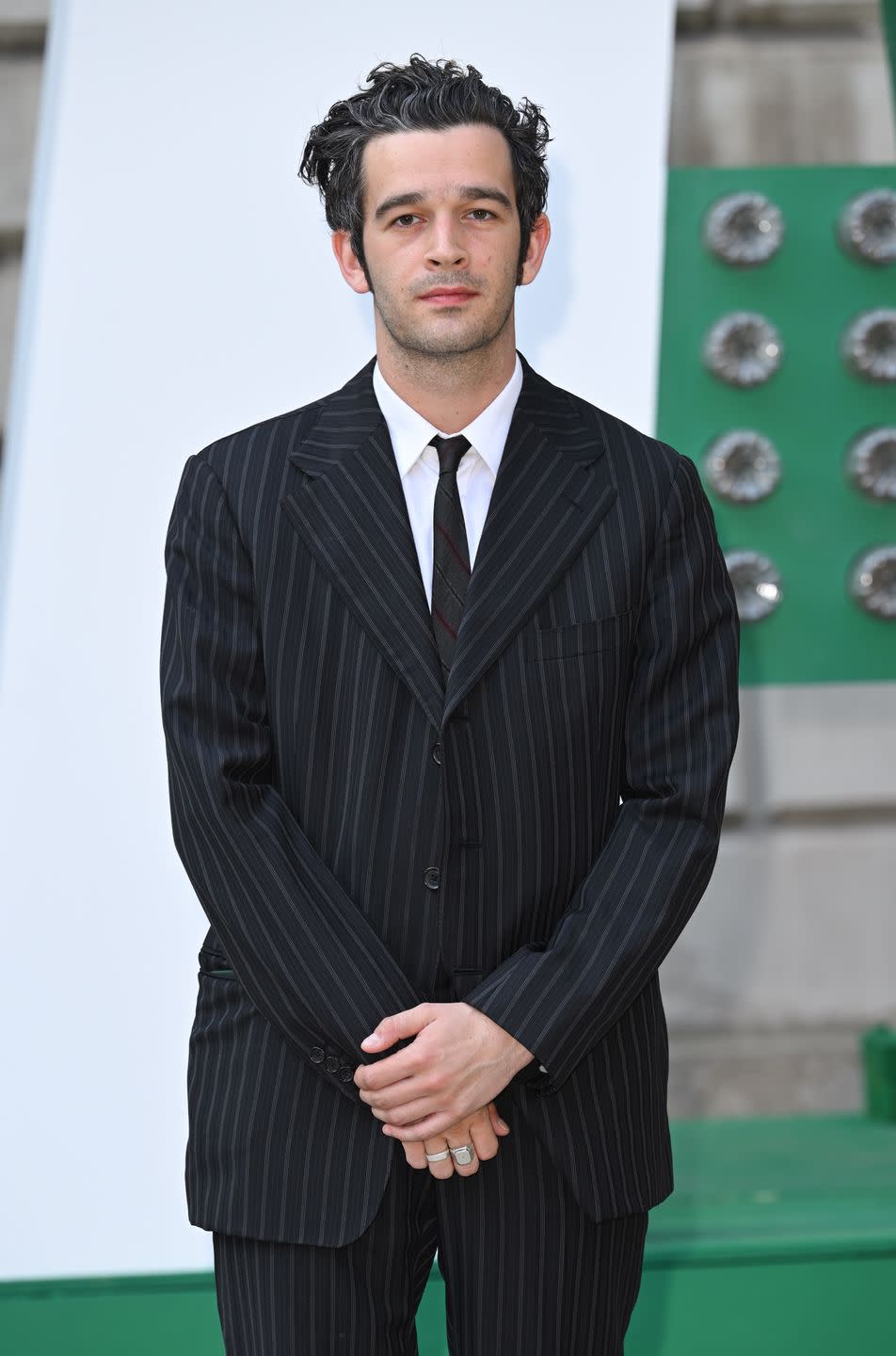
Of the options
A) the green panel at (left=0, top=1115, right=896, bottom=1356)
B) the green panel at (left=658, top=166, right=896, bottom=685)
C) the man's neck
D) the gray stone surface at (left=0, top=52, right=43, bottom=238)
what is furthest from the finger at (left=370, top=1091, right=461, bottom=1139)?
the gray stone surface at (left=0, top=52, right=43, bottom=238)

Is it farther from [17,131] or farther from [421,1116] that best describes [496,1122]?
[17,131]


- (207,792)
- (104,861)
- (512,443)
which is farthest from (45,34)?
(207,792)

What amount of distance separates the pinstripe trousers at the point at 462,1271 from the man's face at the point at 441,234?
0.71 meters

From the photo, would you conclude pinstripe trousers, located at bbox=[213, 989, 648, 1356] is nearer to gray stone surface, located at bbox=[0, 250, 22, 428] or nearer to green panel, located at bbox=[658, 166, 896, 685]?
green panel, located at bbox=[658, 166, 896, 685]

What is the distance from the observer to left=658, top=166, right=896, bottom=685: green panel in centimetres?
320

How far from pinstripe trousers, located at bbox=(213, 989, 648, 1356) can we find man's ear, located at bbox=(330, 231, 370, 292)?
2.66 ft

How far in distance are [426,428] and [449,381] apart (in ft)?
0.18

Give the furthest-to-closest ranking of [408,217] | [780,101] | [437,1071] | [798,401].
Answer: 1. [780,101]
2. [798,401]
3. [408,217]
4. [437,1071]

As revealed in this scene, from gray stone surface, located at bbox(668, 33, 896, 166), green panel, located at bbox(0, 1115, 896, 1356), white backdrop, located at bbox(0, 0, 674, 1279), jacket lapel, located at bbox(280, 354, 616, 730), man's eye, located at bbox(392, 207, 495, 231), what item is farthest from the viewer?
gray stone surface, located at bbox(668, 33, 896, 166)

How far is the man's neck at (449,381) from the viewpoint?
1.76 m

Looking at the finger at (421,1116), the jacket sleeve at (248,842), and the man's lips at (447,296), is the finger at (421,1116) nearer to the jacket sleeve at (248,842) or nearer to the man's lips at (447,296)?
the jacket sleeve at (248,842)

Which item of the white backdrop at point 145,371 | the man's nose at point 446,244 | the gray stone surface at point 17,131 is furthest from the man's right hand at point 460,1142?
the gray stone surface at point 17,131

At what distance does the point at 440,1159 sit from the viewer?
1.58 metres

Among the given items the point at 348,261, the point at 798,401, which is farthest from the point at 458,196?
the point at 798,401
